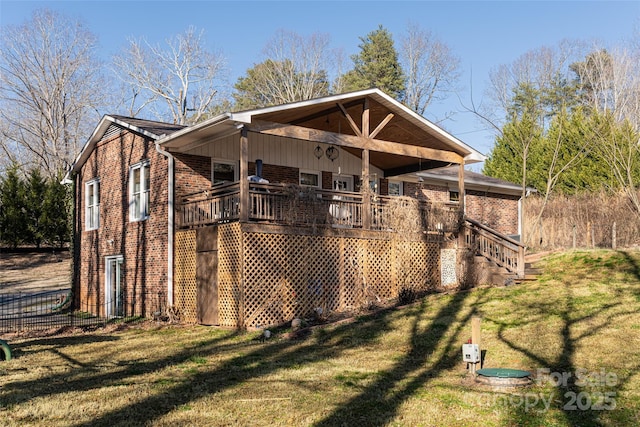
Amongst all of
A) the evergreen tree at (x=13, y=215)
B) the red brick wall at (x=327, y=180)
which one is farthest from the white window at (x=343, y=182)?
the evergreen tree at (x=13, y=215)

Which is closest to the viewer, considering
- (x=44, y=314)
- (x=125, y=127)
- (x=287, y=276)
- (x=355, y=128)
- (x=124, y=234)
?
(x=287, y=276)

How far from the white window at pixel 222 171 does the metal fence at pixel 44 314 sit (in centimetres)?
477

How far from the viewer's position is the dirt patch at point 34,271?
27.3m

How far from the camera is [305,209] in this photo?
1516cm

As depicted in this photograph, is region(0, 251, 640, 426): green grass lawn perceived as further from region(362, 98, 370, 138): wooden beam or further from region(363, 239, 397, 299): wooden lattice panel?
region(362, 98, 370, 138): wooden beam

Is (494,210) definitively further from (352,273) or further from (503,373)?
(503,373)

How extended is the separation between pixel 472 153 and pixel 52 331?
12.6 meters

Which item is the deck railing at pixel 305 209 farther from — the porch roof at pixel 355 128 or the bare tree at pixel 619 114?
the bare tree at pixel 619 114

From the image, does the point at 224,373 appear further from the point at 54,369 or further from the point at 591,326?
the point at 591,326

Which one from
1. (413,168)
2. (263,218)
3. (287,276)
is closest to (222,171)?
(263,218)

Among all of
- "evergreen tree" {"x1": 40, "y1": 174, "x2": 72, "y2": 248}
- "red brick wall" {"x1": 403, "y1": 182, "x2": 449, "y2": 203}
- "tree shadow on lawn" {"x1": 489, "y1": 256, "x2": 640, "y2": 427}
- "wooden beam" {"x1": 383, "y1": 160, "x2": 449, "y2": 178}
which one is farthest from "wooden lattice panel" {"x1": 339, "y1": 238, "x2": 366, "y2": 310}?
"evergreen tree" {"x1": 40, "y1": 174, "x2": 72, "y2": 248}

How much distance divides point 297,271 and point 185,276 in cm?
316

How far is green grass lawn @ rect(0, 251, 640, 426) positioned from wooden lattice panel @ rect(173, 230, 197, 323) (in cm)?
88

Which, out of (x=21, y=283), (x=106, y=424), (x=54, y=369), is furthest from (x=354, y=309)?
(x=21, y=283)
